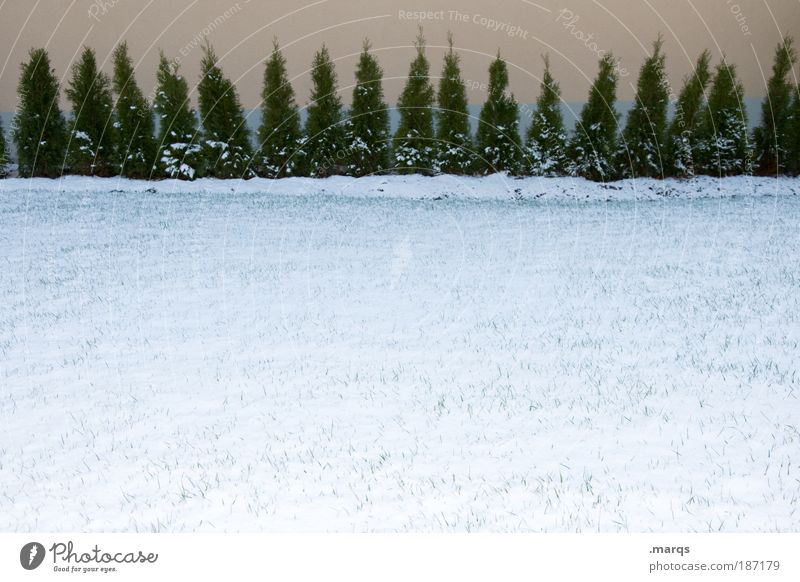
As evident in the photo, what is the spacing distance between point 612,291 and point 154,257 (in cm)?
1072

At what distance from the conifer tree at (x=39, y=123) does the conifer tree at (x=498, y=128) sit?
66.2 feet

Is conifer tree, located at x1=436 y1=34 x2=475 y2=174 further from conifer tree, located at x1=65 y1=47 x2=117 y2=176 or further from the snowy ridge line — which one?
conifer tree, located at x1=65 y1=47 x2=117 y2=176

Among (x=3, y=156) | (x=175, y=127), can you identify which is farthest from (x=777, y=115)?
(x=3, y=156)

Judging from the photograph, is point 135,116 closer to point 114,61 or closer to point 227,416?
point 114,61

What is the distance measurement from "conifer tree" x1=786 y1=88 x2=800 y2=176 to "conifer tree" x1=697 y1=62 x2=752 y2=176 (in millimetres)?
2005

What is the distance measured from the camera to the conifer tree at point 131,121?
→ 3272cm

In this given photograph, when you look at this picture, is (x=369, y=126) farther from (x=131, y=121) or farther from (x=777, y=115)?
(x=777, y=115)

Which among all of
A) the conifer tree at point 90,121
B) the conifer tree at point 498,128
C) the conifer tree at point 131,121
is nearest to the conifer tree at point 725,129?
the conifer tree at point 498,128

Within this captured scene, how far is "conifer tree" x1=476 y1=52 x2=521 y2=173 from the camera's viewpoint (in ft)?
113

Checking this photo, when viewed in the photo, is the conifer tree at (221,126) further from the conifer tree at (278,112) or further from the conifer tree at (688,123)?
the conifer tree at (688,123)

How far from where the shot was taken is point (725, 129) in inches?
1464

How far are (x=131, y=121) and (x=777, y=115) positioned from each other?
108 feet

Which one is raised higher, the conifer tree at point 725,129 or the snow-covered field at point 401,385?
the conifer tree at point 725,129

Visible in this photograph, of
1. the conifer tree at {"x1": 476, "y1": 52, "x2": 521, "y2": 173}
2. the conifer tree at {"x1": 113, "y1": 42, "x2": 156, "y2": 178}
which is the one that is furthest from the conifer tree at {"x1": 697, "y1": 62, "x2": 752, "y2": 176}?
the conifer tree at {"x1": 113, "y1": 42, "x2": 156, "y2": 178}
